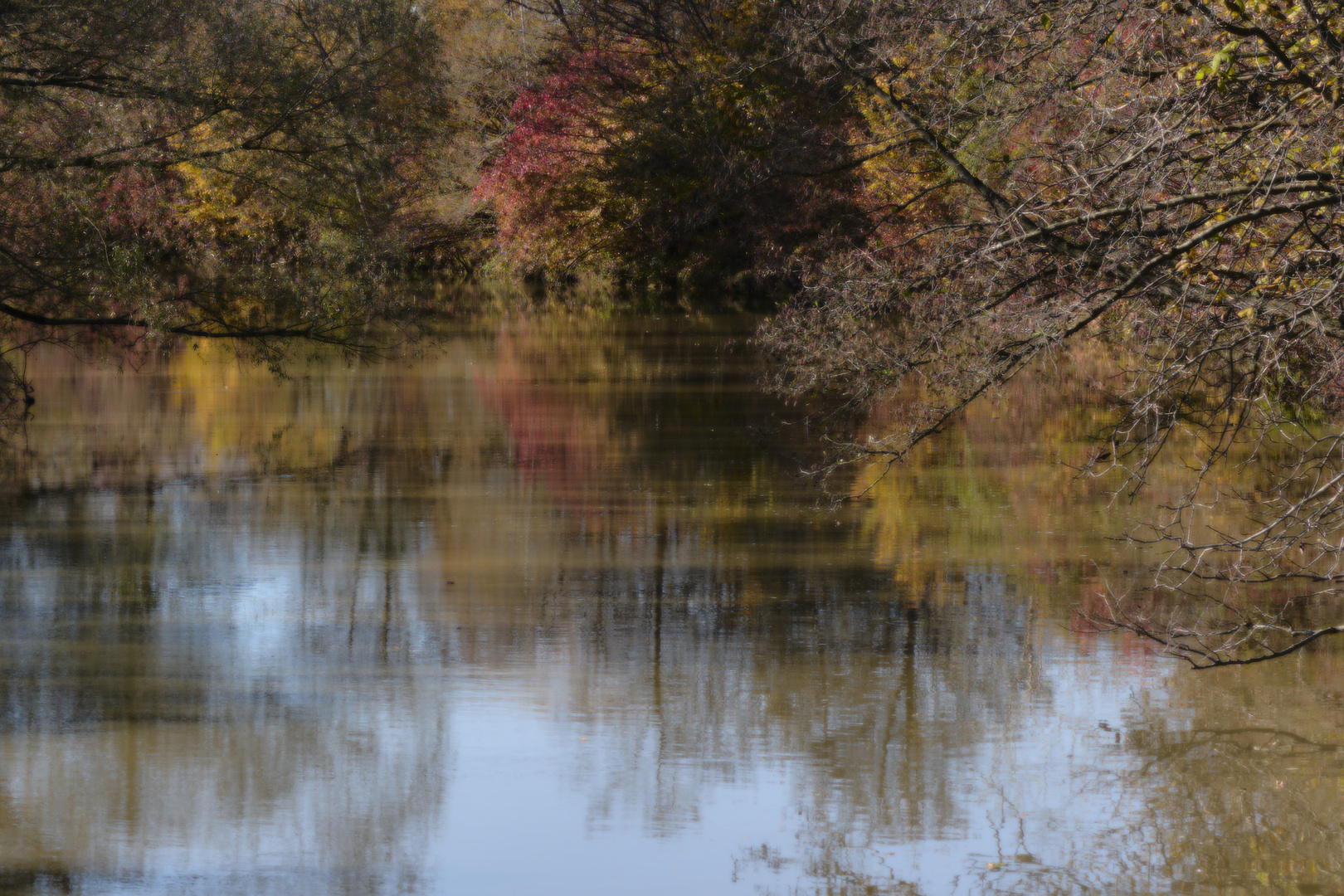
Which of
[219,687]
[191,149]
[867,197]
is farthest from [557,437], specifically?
[867,197]

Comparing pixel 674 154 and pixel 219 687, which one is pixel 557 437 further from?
pixel 674 154

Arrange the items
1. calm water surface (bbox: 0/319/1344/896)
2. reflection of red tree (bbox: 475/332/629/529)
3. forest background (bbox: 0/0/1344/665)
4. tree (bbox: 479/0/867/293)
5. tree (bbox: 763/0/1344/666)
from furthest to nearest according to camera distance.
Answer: tree (bbox: 479/0/867/293)
reflection of red tree (bbox: 475/332/629/529)
forest background (bbox: 0/0/1344/665)
tree (bbox: 763/0/1344/666)
calm water surface (bbox: 0/319/1344/896)

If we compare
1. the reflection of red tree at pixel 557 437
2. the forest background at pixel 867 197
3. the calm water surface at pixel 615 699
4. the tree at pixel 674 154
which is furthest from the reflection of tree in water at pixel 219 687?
the tree at pixel 674 154

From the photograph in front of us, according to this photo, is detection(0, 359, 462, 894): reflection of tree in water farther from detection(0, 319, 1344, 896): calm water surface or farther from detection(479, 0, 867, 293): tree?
detection(479, 0, 867, 293): tree

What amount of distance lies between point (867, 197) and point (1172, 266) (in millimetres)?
20398

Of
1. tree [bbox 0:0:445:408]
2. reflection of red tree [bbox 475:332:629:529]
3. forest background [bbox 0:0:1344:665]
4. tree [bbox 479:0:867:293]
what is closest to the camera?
forest background [bbox 0:0:1344:665]

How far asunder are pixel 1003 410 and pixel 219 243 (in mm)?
21544

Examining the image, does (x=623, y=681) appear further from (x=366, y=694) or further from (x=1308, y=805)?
(x=1308, y=805)

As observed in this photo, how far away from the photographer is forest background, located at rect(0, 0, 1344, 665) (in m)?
7.77

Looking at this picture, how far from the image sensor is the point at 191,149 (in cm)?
1672

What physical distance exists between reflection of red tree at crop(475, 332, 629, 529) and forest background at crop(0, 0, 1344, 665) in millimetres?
1899

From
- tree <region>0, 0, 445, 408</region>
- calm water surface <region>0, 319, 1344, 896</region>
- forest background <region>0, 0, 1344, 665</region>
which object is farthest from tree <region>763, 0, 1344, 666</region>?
tree <region>0, 0, 445, 408</region>

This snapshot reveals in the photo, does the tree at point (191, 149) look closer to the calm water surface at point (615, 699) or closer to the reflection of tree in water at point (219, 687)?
the calm water surface at point (615, 699)

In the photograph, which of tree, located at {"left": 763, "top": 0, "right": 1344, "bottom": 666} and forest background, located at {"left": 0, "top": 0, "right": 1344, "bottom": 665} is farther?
forest background, located at {"left": 0, "top": 0, "right": 1344, "bottom": 665}
